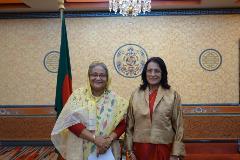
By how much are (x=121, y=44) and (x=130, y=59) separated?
1.16 ft

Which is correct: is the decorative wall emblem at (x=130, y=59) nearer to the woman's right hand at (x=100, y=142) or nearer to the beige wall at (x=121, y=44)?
the beige wall at (x=121, y=44)

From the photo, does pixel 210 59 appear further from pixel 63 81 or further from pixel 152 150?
pixel 152 150

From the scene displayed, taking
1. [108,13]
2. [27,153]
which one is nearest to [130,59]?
[108,13]

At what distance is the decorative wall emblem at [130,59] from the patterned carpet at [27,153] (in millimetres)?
2111

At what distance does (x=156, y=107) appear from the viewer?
2492 mm

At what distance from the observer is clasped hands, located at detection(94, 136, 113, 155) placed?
2.43 m

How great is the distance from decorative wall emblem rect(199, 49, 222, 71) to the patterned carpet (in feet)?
11.1

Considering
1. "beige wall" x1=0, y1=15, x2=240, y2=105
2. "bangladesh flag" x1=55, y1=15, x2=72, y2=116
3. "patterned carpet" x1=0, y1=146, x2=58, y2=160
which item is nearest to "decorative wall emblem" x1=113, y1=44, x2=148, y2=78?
"beige wall" x1=0, y1=15, x2=240, y2=105

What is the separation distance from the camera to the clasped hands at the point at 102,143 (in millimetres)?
2432

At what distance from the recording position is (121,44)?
21.7 feet

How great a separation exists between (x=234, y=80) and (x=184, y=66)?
3.39ft

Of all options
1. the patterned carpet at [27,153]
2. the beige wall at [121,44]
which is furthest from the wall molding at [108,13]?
the patterned carpet at [27,153]

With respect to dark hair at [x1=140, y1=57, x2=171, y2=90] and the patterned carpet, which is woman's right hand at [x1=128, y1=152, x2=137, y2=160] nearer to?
dark hair at [x1=140, y1=57, x2=171, y2=90]

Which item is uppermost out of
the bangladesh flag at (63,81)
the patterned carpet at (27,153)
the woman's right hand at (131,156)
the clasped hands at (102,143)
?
the bangladesh flag at (63,81)
